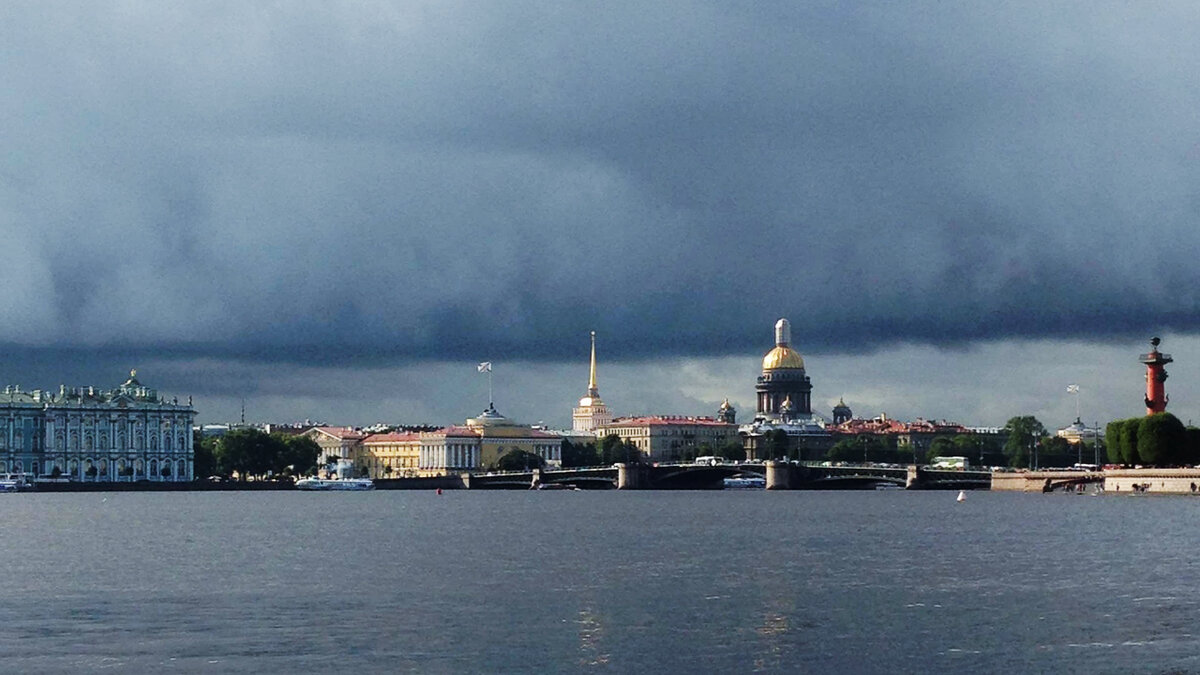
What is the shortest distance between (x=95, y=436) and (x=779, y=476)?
4936 cm

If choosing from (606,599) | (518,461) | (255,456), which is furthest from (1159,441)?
(518,461)

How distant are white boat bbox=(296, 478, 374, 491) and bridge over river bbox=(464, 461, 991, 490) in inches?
302

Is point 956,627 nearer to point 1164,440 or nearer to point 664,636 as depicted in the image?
point 664,636

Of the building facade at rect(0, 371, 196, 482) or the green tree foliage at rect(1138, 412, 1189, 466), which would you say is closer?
the green tree foliage at rect(1138, 412, 1189, 466)

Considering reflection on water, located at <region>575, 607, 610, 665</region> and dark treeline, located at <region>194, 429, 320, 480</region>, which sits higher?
dark treeline, located at <region>194, 429, 320, 480</region>

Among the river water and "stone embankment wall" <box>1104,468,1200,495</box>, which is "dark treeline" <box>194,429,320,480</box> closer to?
"stone embankment wall" <box>1104,468,1200,495</box>

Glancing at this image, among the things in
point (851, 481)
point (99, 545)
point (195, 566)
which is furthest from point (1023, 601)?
point (851, 481)

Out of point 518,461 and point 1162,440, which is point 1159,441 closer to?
point 1162,440

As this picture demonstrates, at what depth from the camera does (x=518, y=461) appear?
188000 mm

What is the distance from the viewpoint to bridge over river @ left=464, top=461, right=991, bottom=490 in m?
135

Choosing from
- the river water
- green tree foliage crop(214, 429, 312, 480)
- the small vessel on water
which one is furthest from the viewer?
green tree foliage crop(214, 429, 312, 480)

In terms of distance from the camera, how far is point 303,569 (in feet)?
145

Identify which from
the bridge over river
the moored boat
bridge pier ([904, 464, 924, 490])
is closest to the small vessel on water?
the moored boat

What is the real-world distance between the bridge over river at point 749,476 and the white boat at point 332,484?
768 centimetres
